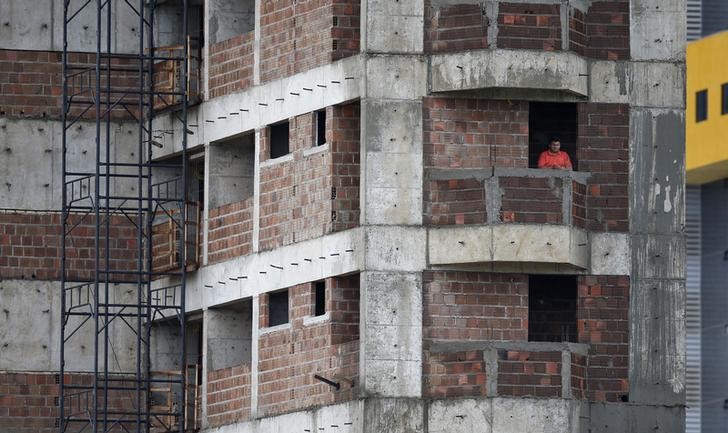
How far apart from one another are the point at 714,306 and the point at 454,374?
156 ft

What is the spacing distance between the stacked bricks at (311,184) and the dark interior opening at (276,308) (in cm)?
100

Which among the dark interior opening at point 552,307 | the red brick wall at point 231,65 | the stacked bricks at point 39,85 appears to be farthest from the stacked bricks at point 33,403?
the dark interior opening at point 552,307

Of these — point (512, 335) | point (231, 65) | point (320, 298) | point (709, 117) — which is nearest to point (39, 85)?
point (231, 65)

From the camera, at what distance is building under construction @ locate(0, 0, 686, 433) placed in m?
62.8

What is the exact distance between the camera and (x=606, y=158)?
64312mm

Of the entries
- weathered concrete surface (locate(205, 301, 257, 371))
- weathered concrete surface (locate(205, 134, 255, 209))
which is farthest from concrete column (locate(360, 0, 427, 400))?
weathered concrete surface (locate(205, 301, 257, 371))

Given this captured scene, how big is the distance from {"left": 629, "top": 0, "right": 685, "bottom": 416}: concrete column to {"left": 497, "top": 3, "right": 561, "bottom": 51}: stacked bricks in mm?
1889

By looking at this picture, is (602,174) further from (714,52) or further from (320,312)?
(714,52)

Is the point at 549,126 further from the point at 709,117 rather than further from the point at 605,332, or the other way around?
the point at 709,117

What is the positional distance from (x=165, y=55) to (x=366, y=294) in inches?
411

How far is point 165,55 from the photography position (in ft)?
233

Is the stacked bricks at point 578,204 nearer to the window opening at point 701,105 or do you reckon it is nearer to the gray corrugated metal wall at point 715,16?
the window opening at point 701,105

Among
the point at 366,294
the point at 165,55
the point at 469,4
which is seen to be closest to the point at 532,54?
the point at 469,4

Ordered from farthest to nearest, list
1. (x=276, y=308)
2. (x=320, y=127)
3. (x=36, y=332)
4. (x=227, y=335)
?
(x=36, y=332) < (x=227, y=335) < (x=276, y=308) < (x=320, y=127)
